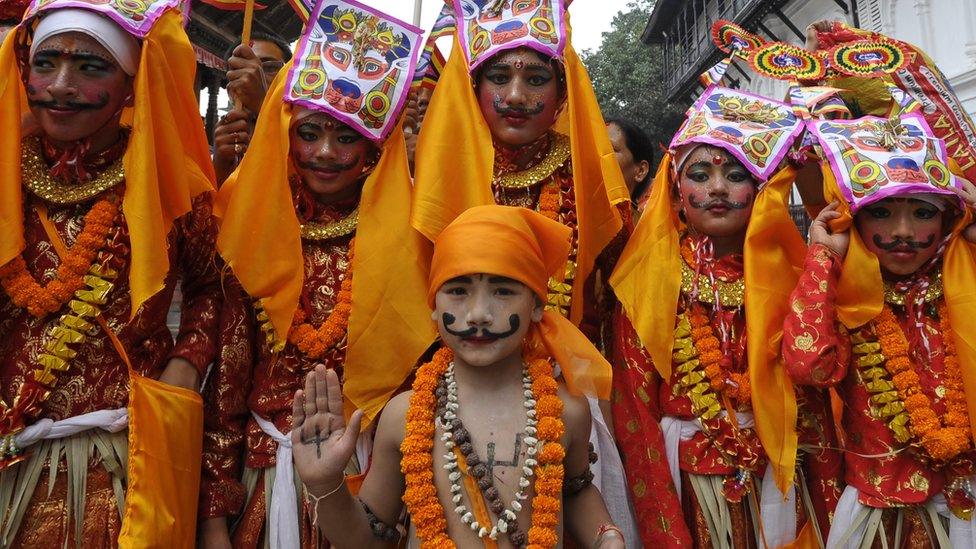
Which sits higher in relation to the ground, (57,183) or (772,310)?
(57,183)

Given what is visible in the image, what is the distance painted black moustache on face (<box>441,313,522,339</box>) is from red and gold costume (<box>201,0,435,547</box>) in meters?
Answer: 0.48

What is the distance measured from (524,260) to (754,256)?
3.80 feet

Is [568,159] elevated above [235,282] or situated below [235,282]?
above

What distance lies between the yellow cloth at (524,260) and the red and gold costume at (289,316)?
45cm

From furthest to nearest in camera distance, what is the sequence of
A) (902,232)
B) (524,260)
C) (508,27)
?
(508,27), (902,232), (524,260)

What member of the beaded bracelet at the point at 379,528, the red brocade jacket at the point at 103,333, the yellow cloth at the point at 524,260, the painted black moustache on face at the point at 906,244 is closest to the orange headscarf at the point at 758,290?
the painted black moustache on face at the point at 906,244

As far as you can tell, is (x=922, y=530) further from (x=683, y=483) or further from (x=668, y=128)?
(x=668, y=128)

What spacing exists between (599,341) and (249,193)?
1.58 m

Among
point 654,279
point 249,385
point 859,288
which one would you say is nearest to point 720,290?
point 654,279

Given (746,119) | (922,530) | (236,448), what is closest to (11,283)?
(236,448)

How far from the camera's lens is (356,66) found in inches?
114

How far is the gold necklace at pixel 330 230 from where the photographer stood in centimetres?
282

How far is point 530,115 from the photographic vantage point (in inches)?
118

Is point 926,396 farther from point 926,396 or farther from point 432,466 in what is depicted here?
point 432,466
